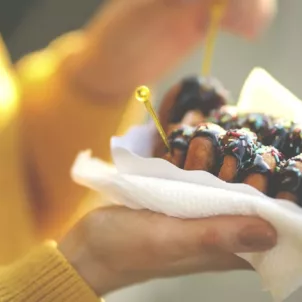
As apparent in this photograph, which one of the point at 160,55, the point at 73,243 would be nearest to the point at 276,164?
the point at 73,243

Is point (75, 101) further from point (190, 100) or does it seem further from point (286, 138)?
point (286, 138)

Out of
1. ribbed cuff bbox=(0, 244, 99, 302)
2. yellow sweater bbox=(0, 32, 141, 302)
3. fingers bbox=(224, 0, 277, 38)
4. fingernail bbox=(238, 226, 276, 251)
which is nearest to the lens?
fingernail bbox=(238, 226, 276, 251)

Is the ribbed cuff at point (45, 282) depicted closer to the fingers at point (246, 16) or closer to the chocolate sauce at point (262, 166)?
the chocolate sauce at point (262, 166)

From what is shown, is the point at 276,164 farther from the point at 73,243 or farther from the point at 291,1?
the point at 291,1

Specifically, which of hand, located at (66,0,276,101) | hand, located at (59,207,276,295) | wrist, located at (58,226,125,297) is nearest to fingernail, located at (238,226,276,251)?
hand, located at (59,207,276,295)

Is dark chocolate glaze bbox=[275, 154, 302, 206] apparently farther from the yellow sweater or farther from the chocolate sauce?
the yellow sweater

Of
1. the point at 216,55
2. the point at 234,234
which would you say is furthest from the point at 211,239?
the point at 216,55
